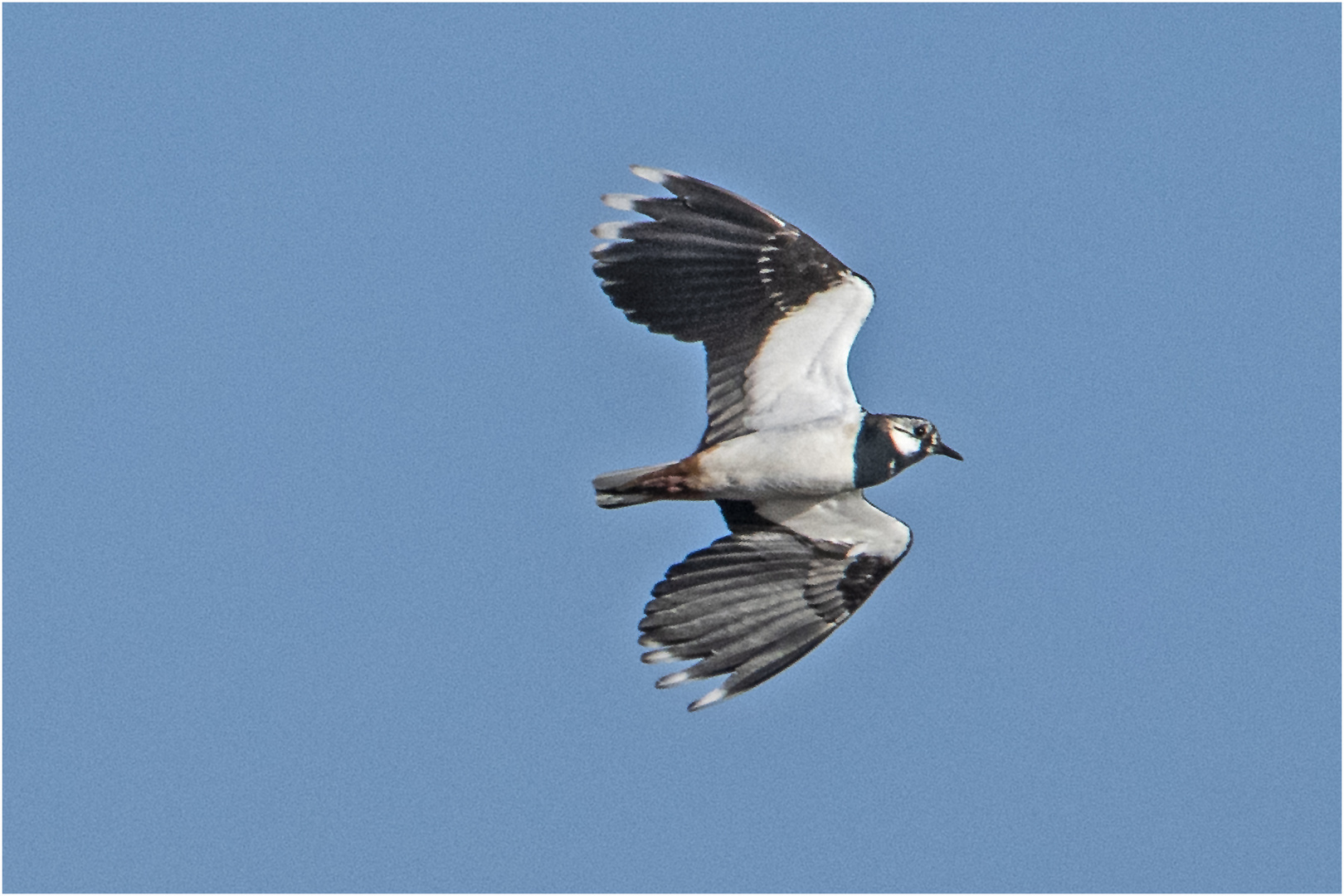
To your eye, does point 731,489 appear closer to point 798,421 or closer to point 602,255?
point 798,421

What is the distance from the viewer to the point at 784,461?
19.5m

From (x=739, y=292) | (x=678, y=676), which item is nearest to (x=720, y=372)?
(x=739, y=292)

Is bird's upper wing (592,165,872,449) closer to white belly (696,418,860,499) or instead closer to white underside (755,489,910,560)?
white belly (696,418,860,499)

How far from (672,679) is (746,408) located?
2.06 metres

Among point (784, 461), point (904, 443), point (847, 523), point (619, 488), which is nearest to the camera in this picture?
point (619, 488)

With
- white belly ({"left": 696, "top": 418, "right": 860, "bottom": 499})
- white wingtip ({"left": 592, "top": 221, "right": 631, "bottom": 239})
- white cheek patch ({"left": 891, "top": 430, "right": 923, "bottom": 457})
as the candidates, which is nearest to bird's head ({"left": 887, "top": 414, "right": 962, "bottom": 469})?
white cheek patch ({"left": 891, "top": 430, "right": 923, "bottom": 457})

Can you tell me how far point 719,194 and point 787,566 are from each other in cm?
286

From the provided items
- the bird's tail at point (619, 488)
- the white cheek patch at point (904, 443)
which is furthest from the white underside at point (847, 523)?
the bird's tail at point (619, 488)

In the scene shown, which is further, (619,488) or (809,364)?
(809,364)

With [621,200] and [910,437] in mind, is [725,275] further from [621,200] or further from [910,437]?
[910,437]

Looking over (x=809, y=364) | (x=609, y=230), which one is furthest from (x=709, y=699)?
(x=609, y=230)

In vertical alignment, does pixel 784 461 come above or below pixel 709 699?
above

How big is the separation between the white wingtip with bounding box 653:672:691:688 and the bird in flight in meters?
0.01

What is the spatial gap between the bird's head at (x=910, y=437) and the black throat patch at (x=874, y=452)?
5 cm
